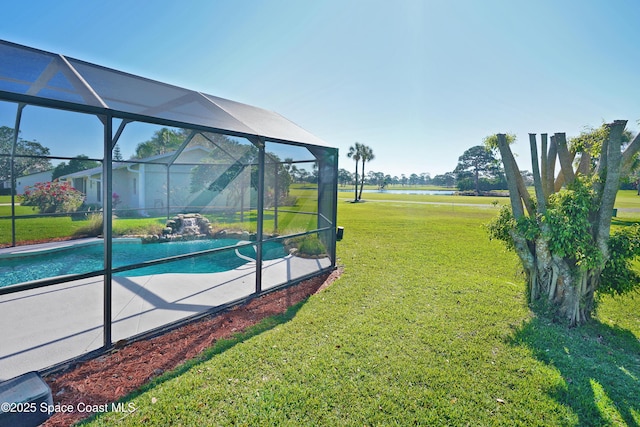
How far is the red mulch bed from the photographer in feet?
8.25

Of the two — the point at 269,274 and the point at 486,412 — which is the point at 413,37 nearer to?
the point at 269,274

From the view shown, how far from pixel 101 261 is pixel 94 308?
4552 millimetres

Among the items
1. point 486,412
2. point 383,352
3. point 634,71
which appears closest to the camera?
point 486,412

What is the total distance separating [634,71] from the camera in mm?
7664

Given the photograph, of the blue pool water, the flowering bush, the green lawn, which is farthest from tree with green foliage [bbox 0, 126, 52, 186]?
the green lawn

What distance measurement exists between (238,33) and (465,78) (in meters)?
7.41

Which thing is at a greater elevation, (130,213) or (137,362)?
(130,213)

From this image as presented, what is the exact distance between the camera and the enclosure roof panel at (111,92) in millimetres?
2994

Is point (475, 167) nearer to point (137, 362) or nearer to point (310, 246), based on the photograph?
point (310, 246)

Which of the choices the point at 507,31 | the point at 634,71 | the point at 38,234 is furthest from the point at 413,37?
the point at 38,234

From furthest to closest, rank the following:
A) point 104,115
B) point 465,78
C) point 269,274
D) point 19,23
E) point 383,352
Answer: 1. point 465,78
2. point 19,23
3. point 269,274
4. point 383,352
5. point 104,115

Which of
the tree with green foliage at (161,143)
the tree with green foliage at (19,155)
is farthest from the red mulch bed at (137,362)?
the tree with green foliage at (161,143)

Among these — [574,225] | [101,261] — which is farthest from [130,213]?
[574,225]

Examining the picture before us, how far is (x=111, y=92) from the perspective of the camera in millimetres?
3682
